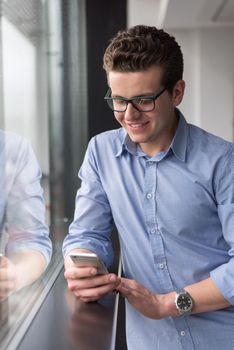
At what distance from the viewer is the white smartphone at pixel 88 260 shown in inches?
35.5

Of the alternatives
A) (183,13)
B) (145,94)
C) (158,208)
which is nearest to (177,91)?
(145,94)

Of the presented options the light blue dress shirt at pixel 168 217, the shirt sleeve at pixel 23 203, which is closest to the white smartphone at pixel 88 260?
the light blue dress shirt at pixel 168 217

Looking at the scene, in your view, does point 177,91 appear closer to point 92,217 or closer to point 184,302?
point 92,217

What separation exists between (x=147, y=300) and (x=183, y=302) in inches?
3.3

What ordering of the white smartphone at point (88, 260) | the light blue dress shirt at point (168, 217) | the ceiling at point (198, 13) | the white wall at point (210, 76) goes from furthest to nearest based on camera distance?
the white wall at point (210, 76)
the ceiling at point (198, 13)
the light blue dress shirt at point (168, 217)
the white smartphone at point (88, 260)

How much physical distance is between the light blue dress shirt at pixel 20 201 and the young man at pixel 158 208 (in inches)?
6.3

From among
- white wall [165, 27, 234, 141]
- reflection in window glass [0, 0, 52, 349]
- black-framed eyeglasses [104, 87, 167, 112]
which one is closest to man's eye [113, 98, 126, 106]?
black-framed eyeglasses [104, 87, 167, 112]

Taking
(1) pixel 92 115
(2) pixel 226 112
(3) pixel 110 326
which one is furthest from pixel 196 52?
(3) pixel 110 326

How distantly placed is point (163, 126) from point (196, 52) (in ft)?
11.9

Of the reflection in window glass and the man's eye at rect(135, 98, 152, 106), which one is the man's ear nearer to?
the man's eye at rect(135, 98, 152, 106)

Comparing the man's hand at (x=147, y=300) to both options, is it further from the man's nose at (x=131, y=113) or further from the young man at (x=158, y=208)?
the man's nose at (x=131, y=113)

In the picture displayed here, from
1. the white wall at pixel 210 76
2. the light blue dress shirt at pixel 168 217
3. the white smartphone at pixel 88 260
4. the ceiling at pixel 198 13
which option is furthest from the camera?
the white wall at pixel 210 76

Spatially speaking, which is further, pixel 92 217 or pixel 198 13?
pixel 198 13

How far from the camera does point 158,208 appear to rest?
1.04 m
